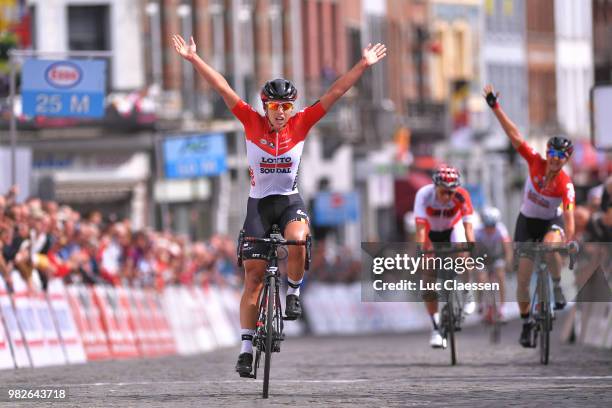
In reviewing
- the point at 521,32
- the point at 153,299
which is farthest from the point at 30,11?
the point at 521,32

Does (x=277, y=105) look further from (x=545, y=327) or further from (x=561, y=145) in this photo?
(x=545, y=327)

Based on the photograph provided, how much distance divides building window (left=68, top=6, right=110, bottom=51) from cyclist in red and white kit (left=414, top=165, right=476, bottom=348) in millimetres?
34798

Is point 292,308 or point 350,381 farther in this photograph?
point 350,381

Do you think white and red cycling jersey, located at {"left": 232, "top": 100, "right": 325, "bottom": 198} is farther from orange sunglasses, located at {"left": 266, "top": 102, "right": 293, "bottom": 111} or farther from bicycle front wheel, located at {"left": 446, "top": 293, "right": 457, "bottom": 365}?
bicycle front wheel, located at {"left": 446, "top": 293, "right": 457, "bottom": 365}

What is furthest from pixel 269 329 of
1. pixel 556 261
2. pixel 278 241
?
pixel 556 261

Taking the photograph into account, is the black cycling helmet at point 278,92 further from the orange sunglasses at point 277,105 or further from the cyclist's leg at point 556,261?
the cyclist's leg at point 556,261

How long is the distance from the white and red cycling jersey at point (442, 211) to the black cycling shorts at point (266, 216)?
17.8ft

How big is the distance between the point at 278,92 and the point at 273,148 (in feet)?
1.40

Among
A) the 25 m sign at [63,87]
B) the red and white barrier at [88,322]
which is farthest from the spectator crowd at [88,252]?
the 25 m sign at [63,87]

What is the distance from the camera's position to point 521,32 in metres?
90.7

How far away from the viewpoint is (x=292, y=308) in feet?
57.6

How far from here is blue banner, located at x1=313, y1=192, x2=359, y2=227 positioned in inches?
2365

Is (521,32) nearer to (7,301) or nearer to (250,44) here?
(250,44)

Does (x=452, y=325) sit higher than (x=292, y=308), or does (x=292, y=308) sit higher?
(x=292, y=308)
